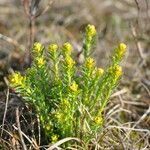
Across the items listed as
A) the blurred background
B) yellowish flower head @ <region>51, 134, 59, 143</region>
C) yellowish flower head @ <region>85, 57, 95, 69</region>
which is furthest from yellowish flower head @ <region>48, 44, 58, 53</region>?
the blurred background

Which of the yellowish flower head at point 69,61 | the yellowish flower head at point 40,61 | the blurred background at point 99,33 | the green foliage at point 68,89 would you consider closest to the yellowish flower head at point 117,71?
the green foliage at point 68,89

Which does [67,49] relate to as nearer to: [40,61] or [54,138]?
[40,61]

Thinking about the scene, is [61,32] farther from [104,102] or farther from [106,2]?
[104,102]

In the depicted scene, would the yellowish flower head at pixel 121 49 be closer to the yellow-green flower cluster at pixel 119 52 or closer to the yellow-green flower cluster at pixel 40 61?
the yellow-green flower cluster at pixel 119 52

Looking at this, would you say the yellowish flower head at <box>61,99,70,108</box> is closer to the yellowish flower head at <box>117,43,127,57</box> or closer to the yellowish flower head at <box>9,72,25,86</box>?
the yellowish flower head at <box>9,72,25,86</box>

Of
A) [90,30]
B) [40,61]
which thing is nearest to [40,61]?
[40,61]
